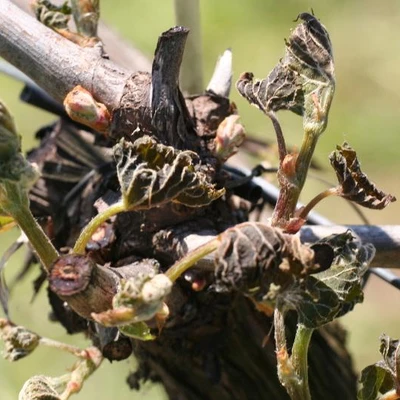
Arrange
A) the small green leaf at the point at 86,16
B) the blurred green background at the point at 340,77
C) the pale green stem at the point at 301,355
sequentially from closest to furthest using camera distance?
the pale green stem at the point at 301,355, the small green leaf at the point at 86,16, the blurred green background at the point at 340,77

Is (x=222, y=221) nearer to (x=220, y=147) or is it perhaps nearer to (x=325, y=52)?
(x=220, y=147)

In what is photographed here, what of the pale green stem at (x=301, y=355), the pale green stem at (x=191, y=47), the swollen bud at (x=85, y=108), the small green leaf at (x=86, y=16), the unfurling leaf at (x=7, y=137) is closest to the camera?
the unfurling leaf at (x=7, y=137)

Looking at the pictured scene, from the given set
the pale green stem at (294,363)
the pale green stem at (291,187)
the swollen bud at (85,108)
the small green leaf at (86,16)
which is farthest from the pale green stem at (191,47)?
the pale green stem at (294,363)

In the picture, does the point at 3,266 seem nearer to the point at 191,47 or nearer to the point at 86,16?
the point at 86,16

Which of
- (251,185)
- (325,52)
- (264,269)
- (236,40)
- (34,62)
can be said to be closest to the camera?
(264,269)

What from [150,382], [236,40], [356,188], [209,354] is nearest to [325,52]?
[356,188]

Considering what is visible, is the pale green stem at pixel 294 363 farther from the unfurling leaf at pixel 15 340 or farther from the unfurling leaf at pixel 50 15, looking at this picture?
the unfurling leaf at pixel 50 15

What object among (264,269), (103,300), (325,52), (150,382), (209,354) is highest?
(325,52)
